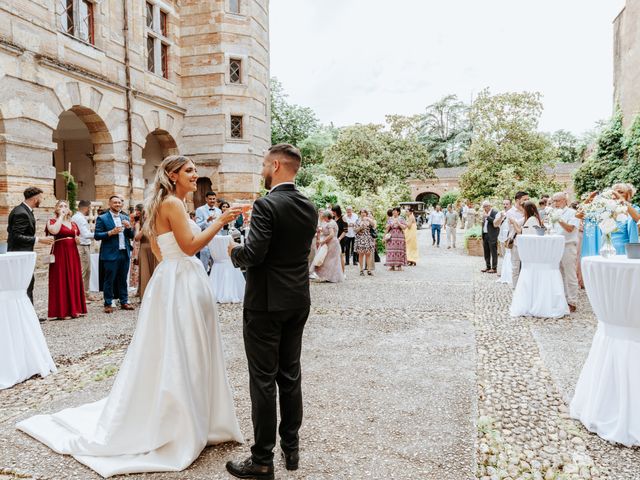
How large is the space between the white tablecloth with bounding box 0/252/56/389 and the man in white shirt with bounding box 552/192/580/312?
23.6 feet

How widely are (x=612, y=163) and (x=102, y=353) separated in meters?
20.2

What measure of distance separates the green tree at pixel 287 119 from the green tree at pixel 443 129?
105ft

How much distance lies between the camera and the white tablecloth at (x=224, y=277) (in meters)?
8.69

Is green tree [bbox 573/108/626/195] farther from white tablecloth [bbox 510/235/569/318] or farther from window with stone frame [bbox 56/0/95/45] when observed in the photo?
window with stone frame [bbox 56/0/95/45]

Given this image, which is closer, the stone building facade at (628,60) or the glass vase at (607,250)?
the glass vase at (607,250)

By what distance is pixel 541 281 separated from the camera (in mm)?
7316

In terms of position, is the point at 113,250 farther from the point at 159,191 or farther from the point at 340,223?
the point at 340,223

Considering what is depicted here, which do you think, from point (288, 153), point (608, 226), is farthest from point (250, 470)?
point (608, 226)

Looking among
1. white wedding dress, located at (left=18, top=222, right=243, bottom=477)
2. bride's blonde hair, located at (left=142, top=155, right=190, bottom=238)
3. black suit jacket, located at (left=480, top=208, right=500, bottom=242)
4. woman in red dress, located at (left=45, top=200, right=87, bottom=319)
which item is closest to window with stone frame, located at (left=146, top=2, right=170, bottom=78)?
woman in red dress, located at (left=45, top=200, right=87, bottom=319)

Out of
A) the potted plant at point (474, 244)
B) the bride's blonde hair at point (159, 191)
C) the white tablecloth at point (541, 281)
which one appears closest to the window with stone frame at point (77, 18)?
the bride's blonde hair at point (159, 191)

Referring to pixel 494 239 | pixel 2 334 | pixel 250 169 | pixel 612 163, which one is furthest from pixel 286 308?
pixel 612 163

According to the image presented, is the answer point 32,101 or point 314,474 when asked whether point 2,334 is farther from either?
point 32,101

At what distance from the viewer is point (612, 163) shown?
63.2 ft

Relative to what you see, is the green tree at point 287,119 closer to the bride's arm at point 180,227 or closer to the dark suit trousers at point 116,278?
the dark suit trousers at point 116,278
